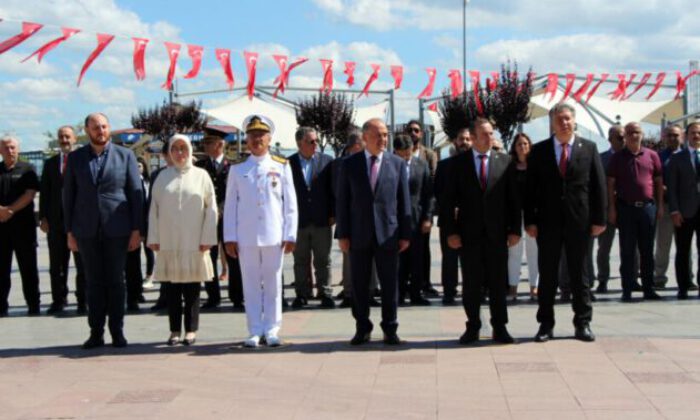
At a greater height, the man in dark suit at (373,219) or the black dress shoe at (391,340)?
the man in dark suit at (373,219)

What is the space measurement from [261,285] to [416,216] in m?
2.90

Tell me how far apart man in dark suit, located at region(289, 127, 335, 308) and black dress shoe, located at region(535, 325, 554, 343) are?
127 inches

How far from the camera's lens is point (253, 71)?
68.8 ft

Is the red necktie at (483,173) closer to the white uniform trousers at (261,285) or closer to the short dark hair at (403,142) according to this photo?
the white uniform trousers at (261,285)

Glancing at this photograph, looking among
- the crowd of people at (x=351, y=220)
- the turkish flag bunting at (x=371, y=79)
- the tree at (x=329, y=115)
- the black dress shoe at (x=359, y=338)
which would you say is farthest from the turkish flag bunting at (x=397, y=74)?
the tree at (x=329, y=115)

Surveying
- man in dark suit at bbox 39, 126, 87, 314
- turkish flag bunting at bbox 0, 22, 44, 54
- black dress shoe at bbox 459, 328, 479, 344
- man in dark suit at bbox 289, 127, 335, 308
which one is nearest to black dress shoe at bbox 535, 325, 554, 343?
black dress shoe at bbox 459, 328, 479, 344

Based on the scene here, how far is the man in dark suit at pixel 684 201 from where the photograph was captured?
10.8m

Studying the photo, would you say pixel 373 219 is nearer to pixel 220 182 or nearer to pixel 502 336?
pixel 502 336

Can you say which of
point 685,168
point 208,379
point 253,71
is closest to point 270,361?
point 208,379

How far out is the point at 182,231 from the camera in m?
8.25

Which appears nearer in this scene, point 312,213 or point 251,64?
point 312,213

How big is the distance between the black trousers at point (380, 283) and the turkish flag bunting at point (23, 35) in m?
7.94

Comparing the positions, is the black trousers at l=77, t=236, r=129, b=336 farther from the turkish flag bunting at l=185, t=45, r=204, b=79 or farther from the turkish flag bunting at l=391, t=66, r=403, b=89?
the turkish flag bunting at l=391, t=66, r=403, b=89

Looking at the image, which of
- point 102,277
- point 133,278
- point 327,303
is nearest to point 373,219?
point 102,277
